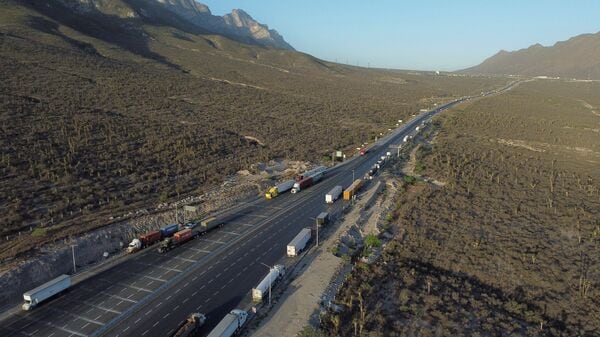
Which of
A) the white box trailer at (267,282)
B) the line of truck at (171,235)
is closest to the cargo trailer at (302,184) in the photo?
the line of truck at (171,235)

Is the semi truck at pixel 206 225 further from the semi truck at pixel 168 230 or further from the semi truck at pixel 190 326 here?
the semi truck at pixel 190 326

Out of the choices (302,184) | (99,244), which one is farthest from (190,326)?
(302,184)

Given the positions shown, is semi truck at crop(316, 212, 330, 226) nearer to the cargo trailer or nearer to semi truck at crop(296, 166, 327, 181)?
the cargo trailer

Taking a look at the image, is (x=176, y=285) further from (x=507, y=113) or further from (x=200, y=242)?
(x=507, y=113)

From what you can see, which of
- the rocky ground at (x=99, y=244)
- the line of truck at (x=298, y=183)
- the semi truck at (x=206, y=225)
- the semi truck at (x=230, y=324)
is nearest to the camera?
the semi truck at (x=230, y=324)

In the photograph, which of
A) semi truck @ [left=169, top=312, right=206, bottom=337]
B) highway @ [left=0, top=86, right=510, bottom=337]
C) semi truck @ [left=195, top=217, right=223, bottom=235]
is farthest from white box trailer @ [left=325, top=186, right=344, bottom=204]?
semi truck @ [left=169, top=312, right=206, bottom=337]

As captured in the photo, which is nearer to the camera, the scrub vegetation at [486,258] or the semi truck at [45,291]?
the semi truck at [45,291]
